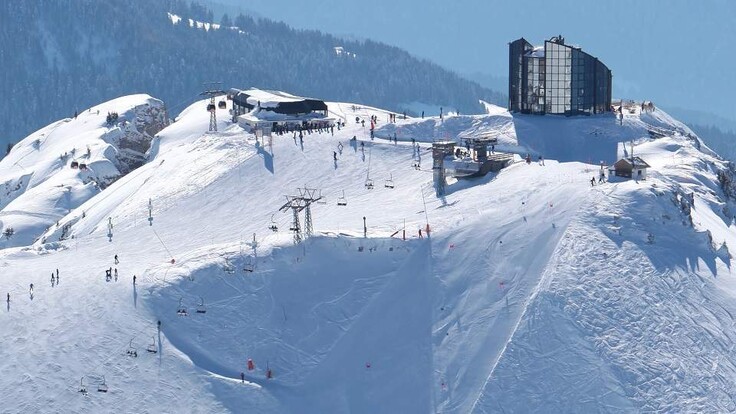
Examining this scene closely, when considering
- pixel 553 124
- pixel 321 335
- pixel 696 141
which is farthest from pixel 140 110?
pixel 321 335

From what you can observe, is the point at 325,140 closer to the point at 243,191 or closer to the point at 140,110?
the point at 243,191

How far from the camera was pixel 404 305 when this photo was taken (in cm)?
9588

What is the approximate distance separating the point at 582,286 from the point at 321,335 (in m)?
15.8

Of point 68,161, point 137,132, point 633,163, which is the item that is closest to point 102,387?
point 633,163

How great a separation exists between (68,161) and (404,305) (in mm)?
59734

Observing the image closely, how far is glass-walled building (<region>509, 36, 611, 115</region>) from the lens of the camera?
429ft

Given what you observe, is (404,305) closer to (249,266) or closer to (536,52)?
(249,266)

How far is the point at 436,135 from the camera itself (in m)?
127

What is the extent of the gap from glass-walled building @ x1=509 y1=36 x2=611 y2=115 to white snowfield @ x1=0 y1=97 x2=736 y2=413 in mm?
18498

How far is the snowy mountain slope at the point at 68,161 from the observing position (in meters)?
134

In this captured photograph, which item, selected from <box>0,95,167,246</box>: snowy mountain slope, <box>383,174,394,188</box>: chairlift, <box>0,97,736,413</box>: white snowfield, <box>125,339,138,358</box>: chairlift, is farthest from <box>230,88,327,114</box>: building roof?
<box>125,339,138,358</box>: chairlift

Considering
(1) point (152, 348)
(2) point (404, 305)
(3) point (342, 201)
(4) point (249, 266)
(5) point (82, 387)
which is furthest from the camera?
(3) point (342, 201)

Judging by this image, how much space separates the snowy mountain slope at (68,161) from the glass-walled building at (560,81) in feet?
125

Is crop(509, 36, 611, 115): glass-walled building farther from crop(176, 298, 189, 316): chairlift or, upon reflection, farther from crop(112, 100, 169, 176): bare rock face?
crop(176, 298, 189, 316): chairlift
